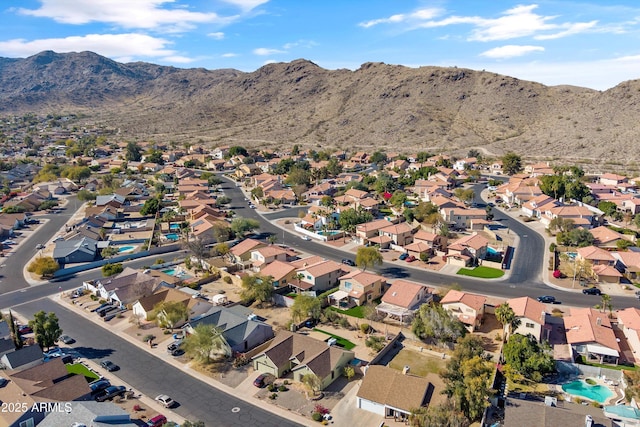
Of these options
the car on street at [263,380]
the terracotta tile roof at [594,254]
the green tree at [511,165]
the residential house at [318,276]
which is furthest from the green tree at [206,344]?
the green tree at [511,165]

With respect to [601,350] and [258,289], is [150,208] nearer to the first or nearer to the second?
[258,289]

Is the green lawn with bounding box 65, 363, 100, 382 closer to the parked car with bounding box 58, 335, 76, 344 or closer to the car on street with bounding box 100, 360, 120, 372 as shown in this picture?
the car on street with bounding box 100, 360, 120, 372

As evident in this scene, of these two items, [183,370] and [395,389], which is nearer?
[395,389]

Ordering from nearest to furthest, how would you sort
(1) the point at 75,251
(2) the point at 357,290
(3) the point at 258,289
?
(3) the point at 258,289, (2) the point at 357,290, (1) the point at 75,251

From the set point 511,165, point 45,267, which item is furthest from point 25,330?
point 511,165

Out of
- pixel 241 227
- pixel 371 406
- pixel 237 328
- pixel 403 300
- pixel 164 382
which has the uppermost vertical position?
pixel 241 227

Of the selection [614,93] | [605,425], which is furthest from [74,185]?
[614,93]

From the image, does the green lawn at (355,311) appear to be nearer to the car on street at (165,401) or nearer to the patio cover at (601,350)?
the car on street at (165,401)

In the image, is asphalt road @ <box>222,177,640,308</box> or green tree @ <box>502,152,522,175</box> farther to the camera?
green tree @ <box>502,152,522,175</box>

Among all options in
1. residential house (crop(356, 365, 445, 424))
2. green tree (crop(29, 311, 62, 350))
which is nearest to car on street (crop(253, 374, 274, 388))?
residential house (crop(356, 365, 445, 424))
